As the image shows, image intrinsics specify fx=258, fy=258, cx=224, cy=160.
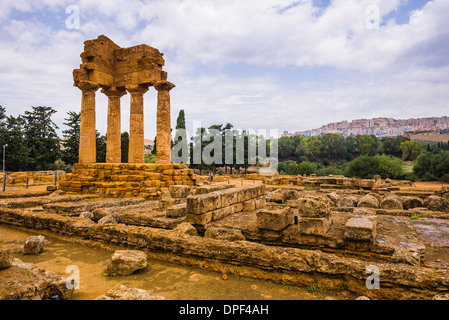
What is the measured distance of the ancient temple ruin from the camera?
1388cm

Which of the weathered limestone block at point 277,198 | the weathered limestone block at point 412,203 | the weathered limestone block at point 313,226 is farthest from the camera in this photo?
the weathered limestone block at point 277,198

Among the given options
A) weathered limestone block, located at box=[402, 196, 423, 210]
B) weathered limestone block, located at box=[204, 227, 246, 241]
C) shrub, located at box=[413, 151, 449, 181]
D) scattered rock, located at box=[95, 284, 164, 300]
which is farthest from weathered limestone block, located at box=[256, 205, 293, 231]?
shrub, located at box=[413, 151, 449, 181]

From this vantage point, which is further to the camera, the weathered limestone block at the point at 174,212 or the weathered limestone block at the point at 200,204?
the weathered limestone block at the point at 174,212

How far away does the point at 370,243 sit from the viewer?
14.9 ft

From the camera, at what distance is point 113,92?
16500 mm

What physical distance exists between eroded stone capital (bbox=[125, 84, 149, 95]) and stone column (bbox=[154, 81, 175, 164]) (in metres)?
1.02

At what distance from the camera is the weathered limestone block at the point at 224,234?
17.8ft

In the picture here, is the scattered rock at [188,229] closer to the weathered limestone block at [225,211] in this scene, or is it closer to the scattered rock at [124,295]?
the weathered limestone block at [225,211]

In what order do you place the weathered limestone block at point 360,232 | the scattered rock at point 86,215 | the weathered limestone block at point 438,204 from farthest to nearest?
the weathered limestone block at point 438,204
the scattered rock at point 86,215
the weathered limestone block at point 360,232

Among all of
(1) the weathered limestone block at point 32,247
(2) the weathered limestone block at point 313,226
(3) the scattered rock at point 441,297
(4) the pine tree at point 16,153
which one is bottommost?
(1) the weathered limestone block at point 32,247

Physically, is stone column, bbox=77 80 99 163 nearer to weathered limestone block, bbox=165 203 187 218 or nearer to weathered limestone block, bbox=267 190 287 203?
weathered limestone block, bbox=165 203 187 218

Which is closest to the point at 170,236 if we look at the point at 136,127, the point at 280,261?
the point at 280,261

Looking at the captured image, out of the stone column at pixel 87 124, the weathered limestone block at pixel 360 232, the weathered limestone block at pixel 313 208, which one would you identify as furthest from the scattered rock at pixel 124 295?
the stone column at pixel 87 124
